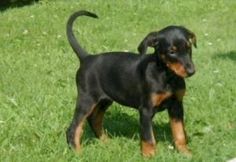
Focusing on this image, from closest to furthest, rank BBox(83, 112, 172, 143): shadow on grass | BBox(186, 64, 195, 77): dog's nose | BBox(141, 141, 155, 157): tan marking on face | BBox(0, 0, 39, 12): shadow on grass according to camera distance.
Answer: BBox(186, 64, 195, 77): dog's nose → BBox(141, 141, 155, 157): tan marking on face → BBox(83, 112, 172, 143): shadow on grass → BBox(0, 0, 39, 12): shadow on grass

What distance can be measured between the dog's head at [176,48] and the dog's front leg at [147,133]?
0.51 meters

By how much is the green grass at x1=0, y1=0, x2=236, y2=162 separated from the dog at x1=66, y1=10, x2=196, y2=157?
0.23 metres

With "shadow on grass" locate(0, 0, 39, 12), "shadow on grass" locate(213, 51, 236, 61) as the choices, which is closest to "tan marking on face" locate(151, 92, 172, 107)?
"shadow on grass" locate(213, 51, 236, 61)

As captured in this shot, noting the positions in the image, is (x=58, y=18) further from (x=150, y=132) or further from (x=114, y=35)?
(x=150, y=132)

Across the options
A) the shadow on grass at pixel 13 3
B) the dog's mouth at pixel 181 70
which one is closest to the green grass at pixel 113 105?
the shadow on grass at pixel 13 3

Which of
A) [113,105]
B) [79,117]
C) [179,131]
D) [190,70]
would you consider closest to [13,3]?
[113,105]

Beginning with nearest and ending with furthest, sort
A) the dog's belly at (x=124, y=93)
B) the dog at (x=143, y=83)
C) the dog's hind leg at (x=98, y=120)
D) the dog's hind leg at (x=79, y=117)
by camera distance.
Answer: the dog at (x=143, y=83) → the dog's belly at (x=124, y=93) → the dog's hind leg at (x=79, y=117) → the dog's hind leg at (x=98, y=120)

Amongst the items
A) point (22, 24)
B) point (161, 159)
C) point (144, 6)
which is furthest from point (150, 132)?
point (144, 6)

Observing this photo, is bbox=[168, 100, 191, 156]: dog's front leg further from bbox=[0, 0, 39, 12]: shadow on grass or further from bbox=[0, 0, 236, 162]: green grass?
bbox=[0, 0, 39, 12]: shadow on grass

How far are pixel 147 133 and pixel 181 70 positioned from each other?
74 cm

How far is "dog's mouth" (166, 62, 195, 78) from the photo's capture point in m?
5.43

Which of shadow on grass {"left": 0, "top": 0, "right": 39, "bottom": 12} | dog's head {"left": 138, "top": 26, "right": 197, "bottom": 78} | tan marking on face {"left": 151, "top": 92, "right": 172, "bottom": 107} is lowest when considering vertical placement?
shadow on grass {"left": 0, "top": 0, "right": 39, "bottom": 12}

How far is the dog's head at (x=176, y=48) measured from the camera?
5.48m

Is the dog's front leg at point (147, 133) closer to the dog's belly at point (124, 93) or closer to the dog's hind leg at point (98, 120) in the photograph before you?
the dog's belly at point (124, 93)
